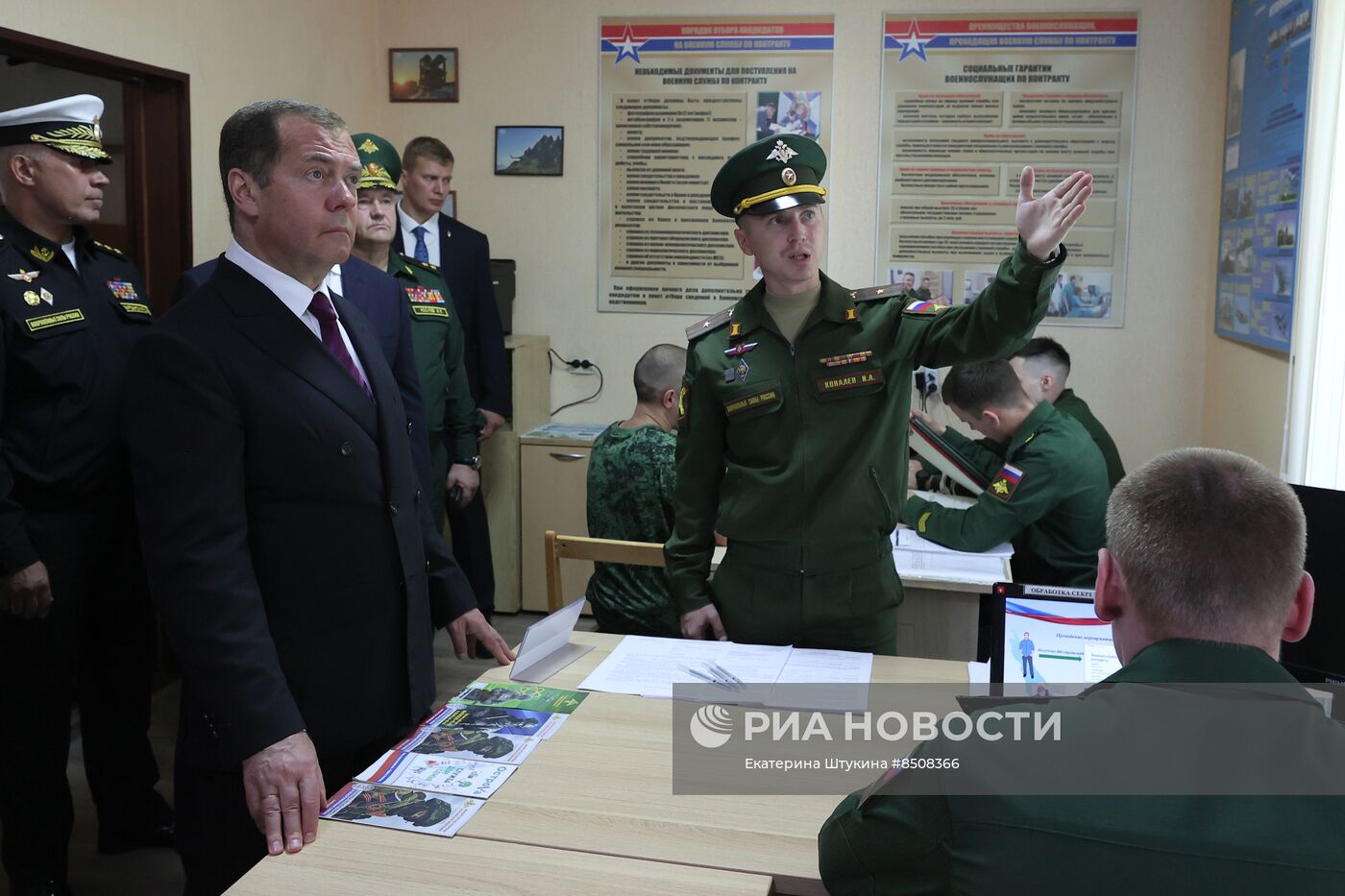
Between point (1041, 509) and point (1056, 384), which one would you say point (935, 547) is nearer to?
point (1041, 509)

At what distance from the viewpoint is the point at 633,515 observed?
3074mm

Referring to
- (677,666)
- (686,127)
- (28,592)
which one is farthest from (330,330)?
(686,127)

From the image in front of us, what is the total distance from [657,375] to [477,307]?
5.36 ft

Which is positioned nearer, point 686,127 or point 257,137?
point 257,137

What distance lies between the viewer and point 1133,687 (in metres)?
1.02

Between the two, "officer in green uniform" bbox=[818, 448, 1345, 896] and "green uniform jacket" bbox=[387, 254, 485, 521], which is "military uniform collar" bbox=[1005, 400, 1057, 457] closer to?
"green uniform jacket" bbox=[387, 254, 485, 521]

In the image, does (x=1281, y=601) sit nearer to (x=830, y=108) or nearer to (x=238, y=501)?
(x=238, y=501)

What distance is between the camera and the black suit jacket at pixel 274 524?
1489mm

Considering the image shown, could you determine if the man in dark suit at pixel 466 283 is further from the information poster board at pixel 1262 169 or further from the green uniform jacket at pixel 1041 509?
the information poster board at pixel 1262 169

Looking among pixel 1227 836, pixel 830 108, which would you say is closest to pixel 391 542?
pixel 1227 836

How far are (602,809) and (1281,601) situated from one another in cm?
88

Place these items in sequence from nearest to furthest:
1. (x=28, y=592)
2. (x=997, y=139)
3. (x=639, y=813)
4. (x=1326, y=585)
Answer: (x=639, y=813), (x=1326, y=585), (x=28, y=592), (x=997, y=139)

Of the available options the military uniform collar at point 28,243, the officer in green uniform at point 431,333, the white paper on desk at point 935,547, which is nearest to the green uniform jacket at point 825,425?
the white paper on desk at point 935,547

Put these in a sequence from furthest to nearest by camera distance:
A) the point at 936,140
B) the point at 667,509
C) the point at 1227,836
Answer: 1. the point at 936,140
2. the point at 667,509
3. the point at 1227,836
